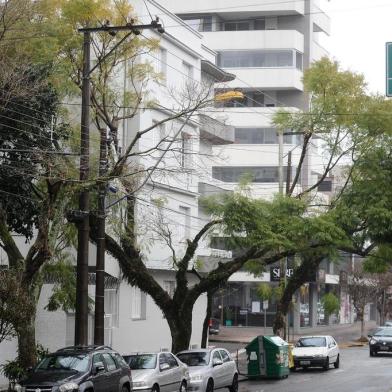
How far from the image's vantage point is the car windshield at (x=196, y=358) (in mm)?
26469

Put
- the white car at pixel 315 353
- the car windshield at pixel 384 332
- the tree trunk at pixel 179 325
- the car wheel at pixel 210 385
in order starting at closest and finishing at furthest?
the car wheel at pixel 210 385
the tree trunk at pixel 179 325
the white car at pixel 315 353
the car windshield at pixel 384 332

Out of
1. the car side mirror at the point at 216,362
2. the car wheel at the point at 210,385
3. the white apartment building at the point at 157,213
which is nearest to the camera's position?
the car wheel at the point at 210,385

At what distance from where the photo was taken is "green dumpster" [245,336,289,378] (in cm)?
3303

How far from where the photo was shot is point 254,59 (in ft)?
228

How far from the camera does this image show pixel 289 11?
6838 cm

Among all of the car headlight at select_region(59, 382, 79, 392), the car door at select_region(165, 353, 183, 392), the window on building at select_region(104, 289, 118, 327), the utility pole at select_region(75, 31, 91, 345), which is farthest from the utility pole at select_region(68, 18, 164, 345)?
the window on building at select_region(104, 289, 118, 327)

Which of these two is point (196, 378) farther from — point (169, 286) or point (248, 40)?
point (248, 40)

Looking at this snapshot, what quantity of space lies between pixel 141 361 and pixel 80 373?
4.27 m

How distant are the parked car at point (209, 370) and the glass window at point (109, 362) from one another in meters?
4.25

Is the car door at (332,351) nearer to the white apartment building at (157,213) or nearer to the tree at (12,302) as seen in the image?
the white apartment building at (157,213)

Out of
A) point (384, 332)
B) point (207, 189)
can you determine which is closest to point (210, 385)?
point (207, 189)

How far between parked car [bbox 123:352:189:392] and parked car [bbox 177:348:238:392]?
638 mm

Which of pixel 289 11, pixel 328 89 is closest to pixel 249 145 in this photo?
pixel 289 11

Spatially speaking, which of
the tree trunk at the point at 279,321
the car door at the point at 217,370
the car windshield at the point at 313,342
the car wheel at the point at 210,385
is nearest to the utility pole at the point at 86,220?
the car wheel at the point at 210,385
